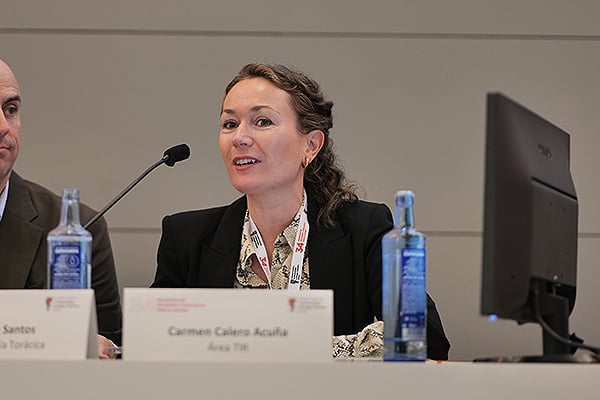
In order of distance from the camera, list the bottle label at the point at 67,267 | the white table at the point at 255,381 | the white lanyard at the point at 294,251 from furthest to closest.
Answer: the white lanyard at the point at 294,251 → the bottle label at the point at 67,267 → the white table at the point at 255,381

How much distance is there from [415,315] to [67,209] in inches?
24.2

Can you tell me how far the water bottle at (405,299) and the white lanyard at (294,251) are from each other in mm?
946

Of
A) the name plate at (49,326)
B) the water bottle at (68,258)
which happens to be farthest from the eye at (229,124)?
the name plate at (49,326)

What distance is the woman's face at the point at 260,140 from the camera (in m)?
2.58

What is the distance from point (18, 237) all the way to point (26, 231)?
0.08 ft

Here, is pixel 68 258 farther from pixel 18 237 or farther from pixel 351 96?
pixel 351 96

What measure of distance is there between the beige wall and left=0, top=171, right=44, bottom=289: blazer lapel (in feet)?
2.01

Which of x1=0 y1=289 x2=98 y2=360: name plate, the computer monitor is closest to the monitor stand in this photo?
the computer monitor

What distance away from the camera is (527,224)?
1495 millimetres

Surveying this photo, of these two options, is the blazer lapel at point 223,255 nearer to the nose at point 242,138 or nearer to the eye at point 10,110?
the nose at point 242,138

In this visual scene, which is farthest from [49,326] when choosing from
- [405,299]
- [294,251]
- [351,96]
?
[351,96]

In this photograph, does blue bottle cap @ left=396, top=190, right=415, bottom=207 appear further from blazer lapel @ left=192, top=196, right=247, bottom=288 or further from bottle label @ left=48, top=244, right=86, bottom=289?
blazer lapel @ left=192, top=196, right=247, bottom=288

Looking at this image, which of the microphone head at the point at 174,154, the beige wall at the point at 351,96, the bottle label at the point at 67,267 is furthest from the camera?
the beige wall at the point at 351,96

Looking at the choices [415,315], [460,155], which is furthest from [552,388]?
[460,155]
